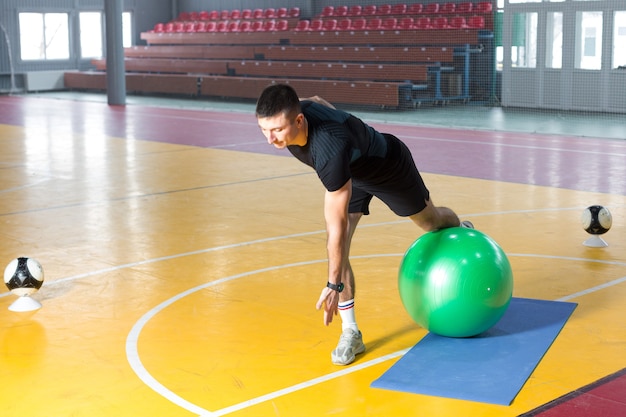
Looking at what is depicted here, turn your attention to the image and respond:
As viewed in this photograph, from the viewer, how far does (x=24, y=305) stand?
542 cm

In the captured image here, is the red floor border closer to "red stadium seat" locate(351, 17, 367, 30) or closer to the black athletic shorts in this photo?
the black athletic shorts

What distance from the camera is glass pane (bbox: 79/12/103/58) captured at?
2848cm

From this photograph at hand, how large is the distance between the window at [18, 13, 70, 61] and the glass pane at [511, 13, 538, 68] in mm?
15217

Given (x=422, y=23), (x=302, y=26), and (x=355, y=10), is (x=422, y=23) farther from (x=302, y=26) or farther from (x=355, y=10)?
(x=302, y=26)

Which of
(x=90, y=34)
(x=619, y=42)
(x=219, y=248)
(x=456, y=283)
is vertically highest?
(x=90, y=34)

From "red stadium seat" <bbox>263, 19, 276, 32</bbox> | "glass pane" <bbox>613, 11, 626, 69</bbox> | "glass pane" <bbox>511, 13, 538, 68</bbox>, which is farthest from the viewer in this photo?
"red stadium seat" <bbox>263, 19, 276, 32</bbox>

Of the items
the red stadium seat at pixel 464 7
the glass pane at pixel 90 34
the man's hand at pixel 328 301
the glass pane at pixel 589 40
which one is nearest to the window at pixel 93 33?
the glass pane at pixel 90 34

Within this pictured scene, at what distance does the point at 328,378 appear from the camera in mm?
4246

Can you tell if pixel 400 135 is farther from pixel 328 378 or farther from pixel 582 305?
pixel 328 378

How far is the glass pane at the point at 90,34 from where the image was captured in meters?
28.5

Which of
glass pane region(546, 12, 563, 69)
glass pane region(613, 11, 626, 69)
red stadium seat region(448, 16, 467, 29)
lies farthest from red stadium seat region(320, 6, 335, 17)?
glass pane region(613, 11, 626, 69)

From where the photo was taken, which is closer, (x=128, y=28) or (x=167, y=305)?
(x=167, y=305)

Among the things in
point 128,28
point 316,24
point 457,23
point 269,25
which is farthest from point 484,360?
point 128,28

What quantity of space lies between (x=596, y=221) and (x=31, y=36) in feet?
78.0
